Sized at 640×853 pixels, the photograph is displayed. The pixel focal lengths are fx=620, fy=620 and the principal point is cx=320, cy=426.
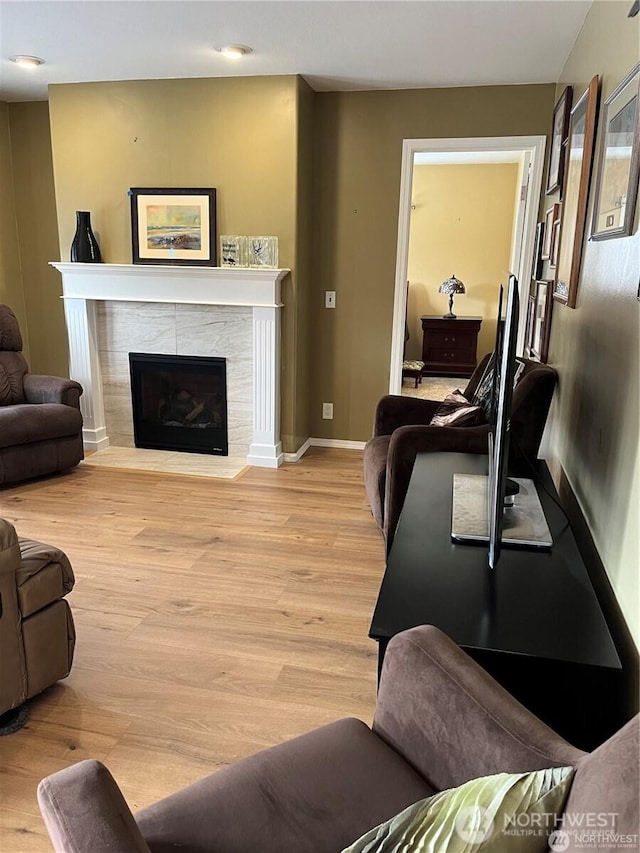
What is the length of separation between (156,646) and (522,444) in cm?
163

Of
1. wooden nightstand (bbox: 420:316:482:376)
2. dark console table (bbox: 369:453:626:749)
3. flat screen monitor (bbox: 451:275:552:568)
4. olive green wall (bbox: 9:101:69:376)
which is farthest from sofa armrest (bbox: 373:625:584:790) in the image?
wooden nightstand (bbox: 420:316:482:376)

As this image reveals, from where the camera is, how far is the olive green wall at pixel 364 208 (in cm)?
396

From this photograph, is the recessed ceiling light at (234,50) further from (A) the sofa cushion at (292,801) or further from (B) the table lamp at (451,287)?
(B) the table lamp at (451,287)

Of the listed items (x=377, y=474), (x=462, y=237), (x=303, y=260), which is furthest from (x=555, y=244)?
(x=462, y=237)

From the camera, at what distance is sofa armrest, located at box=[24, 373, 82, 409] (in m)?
4.03

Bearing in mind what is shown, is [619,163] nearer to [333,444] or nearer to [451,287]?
[333,444]

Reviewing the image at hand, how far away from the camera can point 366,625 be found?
2.46 metres

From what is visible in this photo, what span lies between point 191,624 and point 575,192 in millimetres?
2339

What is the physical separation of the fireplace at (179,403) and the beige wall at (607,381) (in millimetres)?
2519

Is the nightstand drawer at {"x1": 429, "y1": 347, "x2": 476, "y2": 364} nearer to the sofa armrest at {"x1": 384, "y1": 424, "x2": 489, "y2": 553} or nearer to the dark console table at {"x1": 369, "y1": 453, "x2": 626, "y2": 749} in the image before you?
the sofa armrest at {"x1": 384, "y1": 424, "x2": 489, "y2": 553}

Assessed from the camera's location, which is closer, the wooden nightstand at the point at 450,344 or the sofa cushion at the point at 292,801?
the sofa cushion at the point at 292,801

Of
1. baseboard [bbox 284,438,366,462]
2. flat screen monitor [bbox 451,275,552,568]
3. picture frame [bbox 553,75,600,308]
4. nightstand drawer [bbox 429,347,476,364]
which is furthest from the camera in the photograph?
nightstand drawer [bbox 429,347,476,364]

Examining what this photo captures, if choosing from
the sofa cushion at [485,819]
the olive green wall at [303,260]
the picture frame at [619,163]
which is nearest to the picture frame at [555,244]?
the picture frame at [619,163]

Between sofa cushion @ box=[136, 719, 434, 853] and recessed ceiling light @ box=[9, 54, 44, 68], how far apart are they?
157 inches
